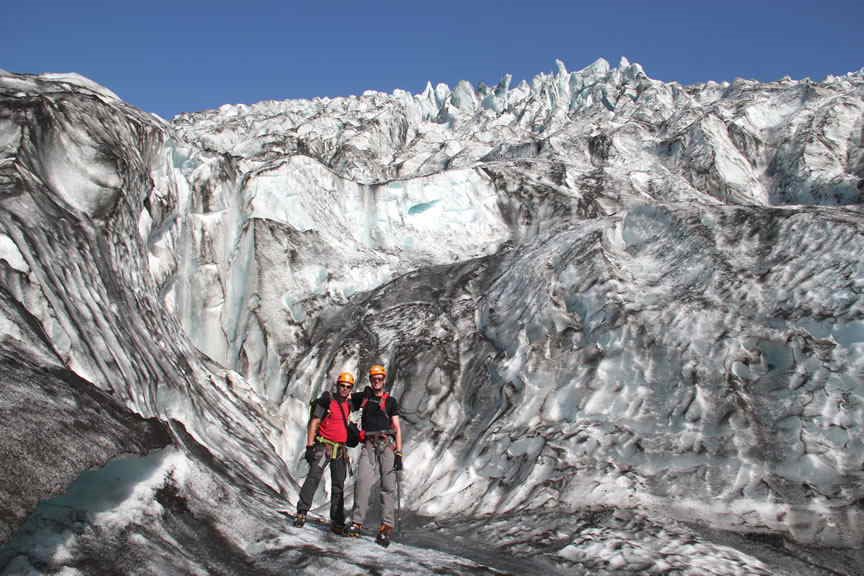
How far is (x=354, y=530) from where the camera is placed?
746cm

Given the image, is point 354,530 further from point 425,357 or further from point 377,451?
point 425,357

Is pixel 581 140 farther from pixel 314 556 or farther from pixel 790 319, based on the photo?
pixel 314 556

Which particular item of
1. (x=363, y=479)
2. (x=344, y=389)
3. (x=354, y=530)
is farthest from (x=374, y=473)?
(x=344, y=389)

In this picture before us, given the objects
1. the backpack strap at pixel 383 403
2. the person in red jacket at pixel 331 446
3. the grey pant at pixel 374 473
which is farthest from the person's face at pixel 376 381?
the grey pant at pixel 374 473

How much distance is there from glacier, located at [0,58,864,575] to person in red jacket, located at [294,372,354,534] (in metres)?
0.28

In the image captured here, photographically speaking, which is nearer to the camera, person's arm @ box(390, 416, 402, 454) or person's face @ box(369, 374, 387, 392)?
person's arm @ box(390, 416, 402, 454)

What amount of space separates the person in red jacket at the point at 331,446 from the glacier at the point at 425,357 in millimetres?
278

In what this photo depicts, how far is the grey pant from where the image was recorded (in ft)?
24.1

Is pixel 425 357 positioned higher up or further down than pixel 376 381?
higher up

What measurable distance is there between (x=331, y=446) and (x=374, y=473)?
22.7 inches

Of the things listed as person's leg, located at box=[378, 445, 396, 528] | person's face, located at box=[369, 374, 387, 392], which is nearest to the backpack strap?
person's face, located at box=[369, 374, 387, 392]

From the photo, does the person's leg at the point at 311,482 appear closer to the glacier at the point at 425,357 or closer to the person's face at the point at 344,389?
the glacier at the point at 425,357

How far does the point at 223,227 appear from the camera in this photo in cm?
1980

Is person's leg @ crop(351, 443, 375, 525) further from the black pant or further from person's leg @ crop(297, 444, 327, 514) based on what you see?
person's leg @ crop(297, 444, 327, 514)
